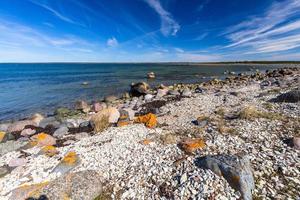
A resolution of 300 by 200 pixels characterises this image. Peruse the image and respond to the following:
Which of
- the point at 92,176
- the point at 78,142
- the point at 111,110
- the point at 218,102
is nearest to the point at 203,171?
the point at 92,176

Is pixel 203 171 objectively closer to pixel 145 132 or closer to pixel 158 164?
pixel 158 164

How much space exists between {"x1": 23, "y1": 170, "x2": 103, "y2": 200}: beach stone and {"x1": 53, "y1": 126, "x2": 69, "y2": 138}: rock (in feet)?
19.7

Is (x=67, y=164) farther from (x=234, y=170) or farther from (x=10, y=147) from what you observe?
(x=234, y=170)

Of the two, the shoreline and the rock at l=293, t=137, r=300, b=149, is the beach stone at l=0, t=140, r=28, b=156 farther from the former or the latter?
the rock at l=293, t=137, r=300, b=149

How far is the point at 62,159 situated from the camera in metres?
6.86

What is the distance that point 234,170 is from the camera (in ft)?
15.6

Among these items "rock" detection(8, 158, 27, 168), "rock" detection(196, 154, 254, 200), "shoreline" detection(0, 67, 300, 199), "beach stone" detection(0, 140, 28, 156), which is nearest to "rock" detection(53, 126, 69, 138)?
"shoreline" detection(0, 67, 300, 199)

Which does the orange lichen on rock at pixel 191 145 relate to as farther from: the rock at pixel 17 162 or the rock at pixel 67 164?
the rock at pixel 17 162

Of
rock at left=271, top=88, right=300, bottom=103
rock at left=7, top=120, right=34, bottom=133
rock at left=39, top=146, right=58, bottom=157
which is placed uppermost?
rock at left=271, top=88, right=300, bottom=103

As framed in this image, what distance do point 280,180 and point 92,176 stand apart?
5.31 meters

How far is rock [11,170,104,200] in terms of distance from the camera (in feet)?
15.3

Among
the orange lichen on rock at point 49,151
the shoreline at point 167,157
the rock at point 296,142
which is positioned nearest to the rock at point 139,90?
the shoreline at point 167,157

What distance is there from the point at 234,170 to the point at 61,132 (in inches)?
390

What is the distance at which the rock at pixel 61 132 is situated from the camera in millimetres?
10672
